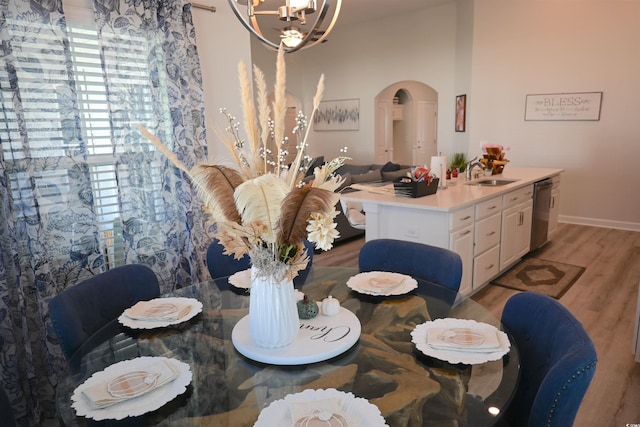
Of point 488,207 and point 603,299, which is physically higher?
point 488,207

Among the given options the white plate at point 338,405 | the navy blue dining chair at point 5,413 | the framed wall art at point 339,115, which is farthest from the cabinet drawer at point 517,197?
the framed wall art at point 339,115

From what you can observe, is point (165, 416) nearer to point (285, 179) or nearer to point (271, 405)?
point (271, 405)

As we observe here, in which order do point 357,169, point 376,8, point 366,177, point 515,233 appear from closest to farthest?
point 515,233 < point 366,177 < point 376,8 < point 357,169

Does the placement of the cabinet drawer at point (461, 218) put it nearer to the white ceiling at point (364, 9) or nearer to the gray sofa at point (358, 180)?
the gray sofa at point (358, 180)

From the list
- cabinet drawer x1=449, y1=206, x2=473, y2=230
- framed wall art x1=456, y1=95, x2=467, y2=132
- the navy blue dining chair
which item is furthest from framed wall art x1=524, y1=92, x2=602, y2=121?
the navy blue dining chair

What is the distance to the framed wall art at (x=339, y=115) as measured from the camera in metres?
8.80

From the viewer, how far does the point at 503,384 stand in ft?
3.82

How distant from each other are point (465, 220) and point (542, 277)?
57.1 inches

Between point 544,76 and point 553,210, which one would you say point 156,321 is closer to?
point 553,210

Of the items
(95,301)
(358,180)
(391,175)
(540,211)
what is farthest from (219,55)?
(540,211)

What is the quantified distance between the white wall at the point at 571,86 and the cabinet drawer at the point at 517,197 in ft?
7.73

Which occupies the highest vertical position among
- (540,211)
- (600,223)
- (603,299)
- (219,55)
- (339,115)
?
(219,55)

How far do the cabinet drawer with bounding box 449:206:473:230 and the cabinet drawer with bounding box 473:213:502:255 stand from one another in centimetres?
18

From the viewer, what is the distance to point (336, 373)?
123cm
